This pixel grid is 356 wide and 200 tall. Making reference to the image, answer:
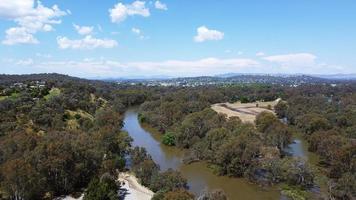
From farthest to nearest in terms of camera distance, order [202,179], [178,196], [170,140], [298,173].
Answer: [170,140] < [202,179] < [298,173] < [178,196]

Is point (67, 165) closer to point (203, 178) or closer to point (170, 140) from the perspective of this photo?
point (203, 178)

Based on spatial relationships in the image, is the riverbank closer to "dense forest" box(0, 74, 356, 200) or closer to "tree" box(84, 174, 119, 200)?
"dense forest" box(0, 74, 356, 200)

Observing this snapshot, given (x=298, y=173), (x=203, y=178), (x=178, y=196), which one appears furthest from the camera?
(x=203, y=178)

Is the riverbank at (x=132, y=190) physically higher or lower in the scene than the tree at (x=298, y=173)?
lower

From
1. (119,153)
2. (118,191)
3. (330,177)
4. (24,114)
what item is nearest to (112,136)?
(119,153)

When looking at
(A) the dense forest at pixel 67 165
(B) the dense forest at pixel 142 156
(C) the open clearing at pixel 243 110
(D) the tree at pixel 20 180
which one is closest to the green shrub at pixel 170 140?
(B) the dense forest at pixel 142 156

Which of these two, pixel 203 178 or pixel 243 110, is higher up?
pixel 203 178

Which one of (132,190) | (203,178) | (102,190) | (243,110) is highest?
(102,190)

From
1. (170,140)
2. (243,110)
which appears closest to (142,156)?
(170,140)

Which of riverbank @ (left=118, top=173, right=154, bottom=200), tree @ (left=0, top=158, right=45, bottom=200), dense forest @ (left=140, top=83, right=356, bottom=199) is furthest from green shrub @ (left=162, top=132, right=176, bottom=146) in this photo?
tree @ (left=0, top=158, right=45, bottom=200)

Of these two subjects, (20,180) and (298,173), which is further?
(298,173)

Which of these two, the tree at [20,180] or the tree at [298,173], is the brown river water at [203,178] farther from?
the tree at [20,180]
